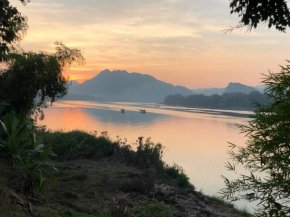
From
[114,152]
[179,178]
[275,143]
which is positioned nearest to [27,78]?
[114,152]

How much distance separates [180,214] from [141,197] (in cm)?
131

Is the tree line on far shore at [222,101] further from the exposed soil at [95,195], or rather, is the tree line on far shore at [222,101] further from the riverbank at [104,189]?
the exposed soil at [95,195]

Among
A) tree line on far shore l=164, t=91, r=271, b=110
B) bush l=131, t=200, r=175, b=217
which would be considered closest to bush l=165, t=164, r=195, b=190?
bush l=131, t=200, r=175, b=217

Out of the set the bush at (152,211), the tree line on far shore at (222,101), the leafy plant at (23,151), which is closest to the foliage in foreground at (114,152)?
the leafy plant at (23,151)

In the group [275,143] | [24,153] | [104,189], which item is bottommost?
[104,189]

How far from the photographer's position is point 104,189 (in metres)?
9.30

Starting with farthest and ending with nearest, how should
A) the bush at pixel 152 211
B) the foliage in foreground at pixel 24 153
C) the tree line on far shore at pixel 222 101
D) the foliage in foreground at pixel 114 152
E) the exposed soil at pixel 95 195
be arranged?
1. the tree line on far shore at pixel 222 101
2. the foliage in foreground at pixel 114 152
3. the bush at pixel 152 211
4. the foliage in foreground at pixel 24 153
5. the exposed soil at pixel 95 195

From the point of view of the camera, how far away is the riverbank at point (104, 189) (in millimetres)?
6656

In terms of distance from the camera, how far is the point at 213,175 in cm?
1934

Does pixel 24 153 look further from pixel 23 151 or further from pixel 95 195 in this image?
pixel 95 195

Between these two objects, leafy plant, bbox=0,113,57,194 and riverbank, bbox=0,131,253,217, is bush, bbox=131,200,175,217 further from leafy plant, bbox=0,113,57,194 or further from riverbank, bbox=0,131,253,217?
leafy plant, bbox=0,113,57,194

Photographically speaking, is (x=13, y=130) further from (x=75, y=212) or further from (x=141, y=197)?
(x=141, y=197)

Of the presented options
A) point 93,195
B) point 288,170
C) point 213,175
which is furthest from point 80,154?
point 288,170

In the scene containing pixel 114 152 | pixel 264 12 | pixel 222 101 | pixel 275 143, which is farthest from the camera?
pixel 222 101
